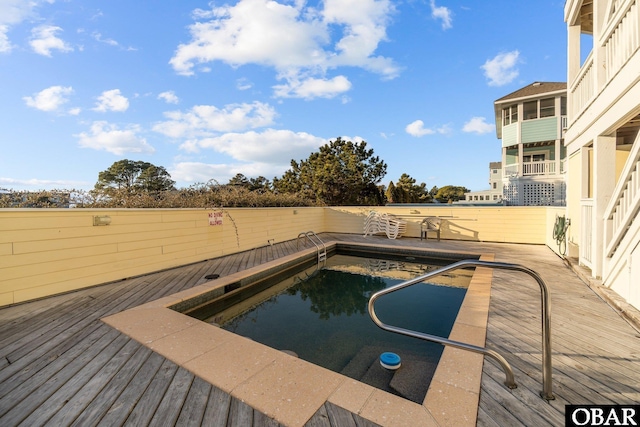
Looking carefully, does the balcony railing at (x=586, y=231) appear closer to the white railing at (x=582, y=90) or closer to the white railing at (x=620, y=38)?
the white railing at (x=582, y=90)

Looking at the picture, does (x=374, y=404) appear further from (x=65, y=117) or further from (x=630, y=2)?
(x=65, y=117)

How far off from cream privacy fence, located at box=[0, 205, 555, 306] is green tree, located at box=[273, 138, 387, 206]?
7461 millimetres

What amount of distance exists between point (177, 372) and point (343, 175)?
14.1 metres

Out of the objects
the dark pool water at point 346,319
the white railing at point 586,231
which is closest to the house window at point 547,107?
the white railing at point 586,231

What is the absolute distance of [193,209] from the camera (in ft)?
16.5

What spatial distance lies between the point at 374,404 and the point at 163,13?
7942mm

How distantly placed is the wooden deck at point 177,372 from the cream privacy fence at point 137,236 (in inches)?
16.4

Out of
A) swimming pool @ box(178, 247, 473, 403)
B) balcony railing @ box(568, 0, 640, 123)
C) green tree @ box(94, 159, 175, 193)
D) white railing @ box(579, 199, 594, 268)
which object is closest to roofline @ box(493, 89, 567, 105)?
balcony railing @ box(568, 0, 640, 123)

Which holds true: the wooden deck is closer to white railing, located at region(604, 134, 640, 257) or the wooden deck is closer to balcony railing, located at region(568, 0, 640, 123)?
white railing, located at region(604, 134, 640, 257)

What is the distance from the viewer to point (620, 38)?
2.89 meters

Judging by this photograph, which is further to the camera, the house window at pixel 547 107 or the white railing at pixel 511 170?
the white railing at pixel 511 170
